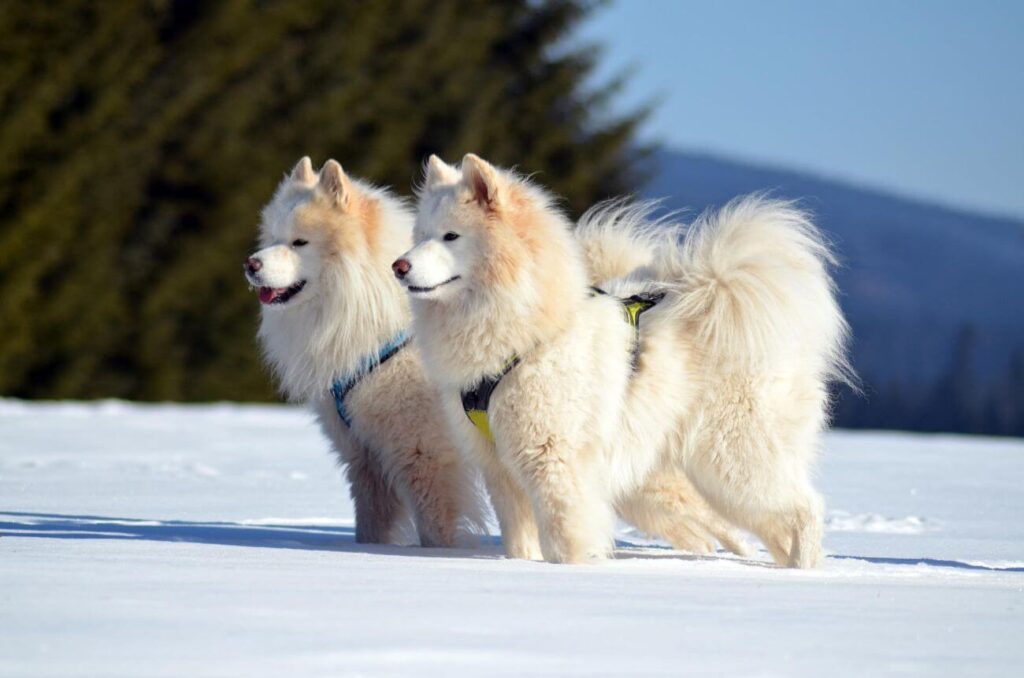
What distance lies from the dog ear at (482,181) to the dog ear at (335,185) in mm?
919

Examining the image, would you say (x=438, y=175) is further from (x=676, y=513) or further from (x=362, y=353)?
(x=676, y=513)

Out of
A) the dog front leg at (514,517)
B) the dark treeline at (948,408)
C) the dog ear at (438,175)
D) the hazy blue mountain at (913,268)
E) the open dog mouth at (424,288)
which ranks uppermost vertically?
the dog ear at (438,175)

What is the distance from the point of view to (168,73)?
22.6 m

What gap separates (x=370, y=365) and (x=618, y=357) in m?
1.17

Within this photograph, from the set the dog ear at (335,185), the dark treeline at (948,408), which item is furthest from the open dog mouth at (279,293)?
the dark treeline at (948,408)

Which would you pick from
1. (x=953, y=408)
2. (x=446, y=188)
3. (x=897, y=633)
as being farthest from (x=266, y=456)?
(x=953, y=408)

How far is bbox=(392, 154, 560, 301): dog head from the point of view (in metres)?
5.80

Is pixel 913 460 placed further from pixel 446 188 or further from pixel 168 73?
pixel 168 73

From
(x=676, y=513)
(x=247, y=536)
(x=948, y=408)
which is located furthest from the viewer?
(x=948, y=408)

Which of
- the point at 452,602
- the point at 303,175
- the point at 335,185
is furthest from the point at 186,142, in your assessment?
the point at 452,602

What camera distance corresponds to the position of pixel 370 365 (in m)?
6.55

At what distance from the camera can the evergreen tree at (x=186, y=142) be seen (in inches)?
801

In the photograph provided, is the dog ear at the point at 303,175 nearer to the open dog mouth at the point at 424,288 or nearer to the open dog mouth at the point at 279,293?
the open dog mouth at the point at 279,293

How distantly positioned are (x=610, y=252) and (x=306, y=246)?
134 cm
